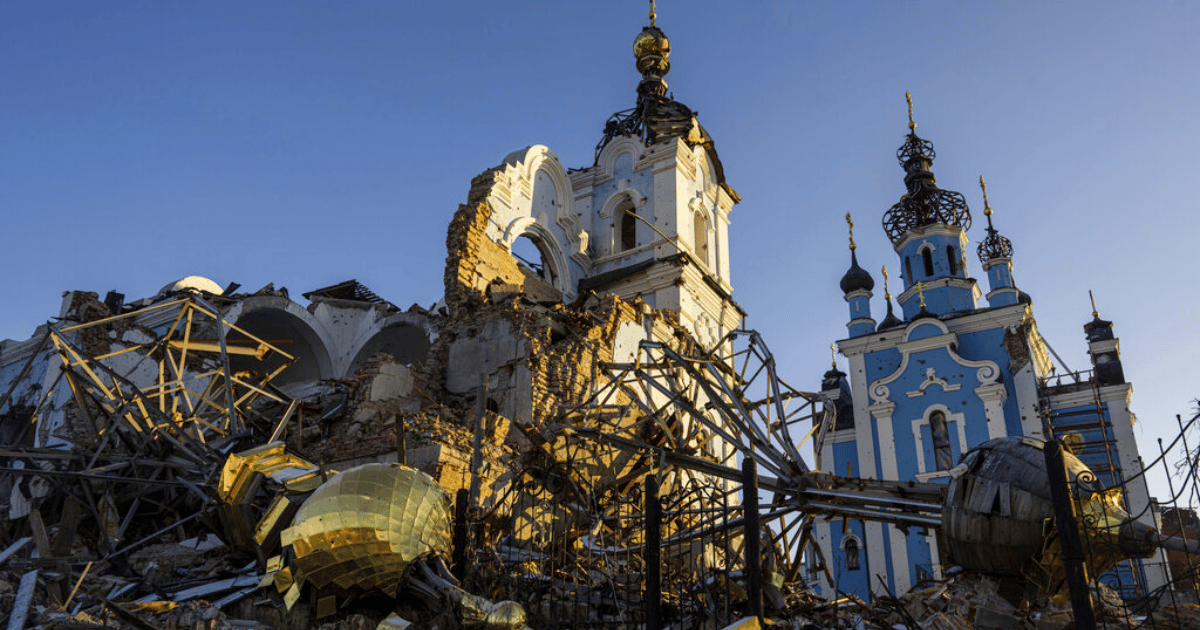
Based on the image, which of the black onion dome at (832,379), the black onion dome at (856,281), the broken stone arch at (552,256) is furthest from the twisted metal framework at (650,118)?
the black onion dome at (832,379)

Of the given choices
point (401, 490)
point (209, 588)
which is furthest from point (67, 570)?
point (401, 490)

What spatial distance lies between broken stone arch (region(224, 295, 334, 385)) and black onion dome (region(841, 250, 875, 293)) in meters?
20.1

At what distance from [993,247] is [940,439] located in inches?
450

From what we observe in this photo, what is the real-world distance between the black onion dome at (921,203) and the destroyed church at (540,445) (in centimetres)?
330

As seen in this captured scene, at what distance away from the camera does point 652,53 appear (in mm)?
33781

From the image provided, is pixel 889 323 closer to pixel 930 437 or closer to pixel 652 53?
pixel 930 437

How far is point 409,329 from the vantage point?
23906 millimetres

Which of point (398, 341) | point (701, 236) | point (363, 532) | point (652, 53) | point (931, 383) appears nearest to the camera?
point (363, 532)

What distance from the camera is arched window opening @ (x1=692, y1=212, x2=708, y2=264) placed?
27.7 metres

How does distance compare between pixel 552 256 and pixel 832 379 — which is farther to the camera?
pixel 832 379

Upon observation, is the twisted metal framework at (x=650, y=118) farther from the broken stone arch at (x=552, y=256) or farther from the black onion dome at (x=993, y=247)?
the black onion dome at (x=993, y=247)

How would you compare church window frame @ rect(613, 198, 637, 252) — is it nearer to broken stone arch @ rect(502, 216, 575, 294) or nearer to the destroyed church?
the destroyed church

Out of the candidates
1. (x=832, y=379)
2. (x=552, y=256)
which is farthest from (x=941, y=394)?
(x=552, y=256)

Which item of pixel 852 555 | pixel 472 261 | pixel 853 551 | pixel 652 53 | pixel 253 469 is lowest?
pixel 253 469
